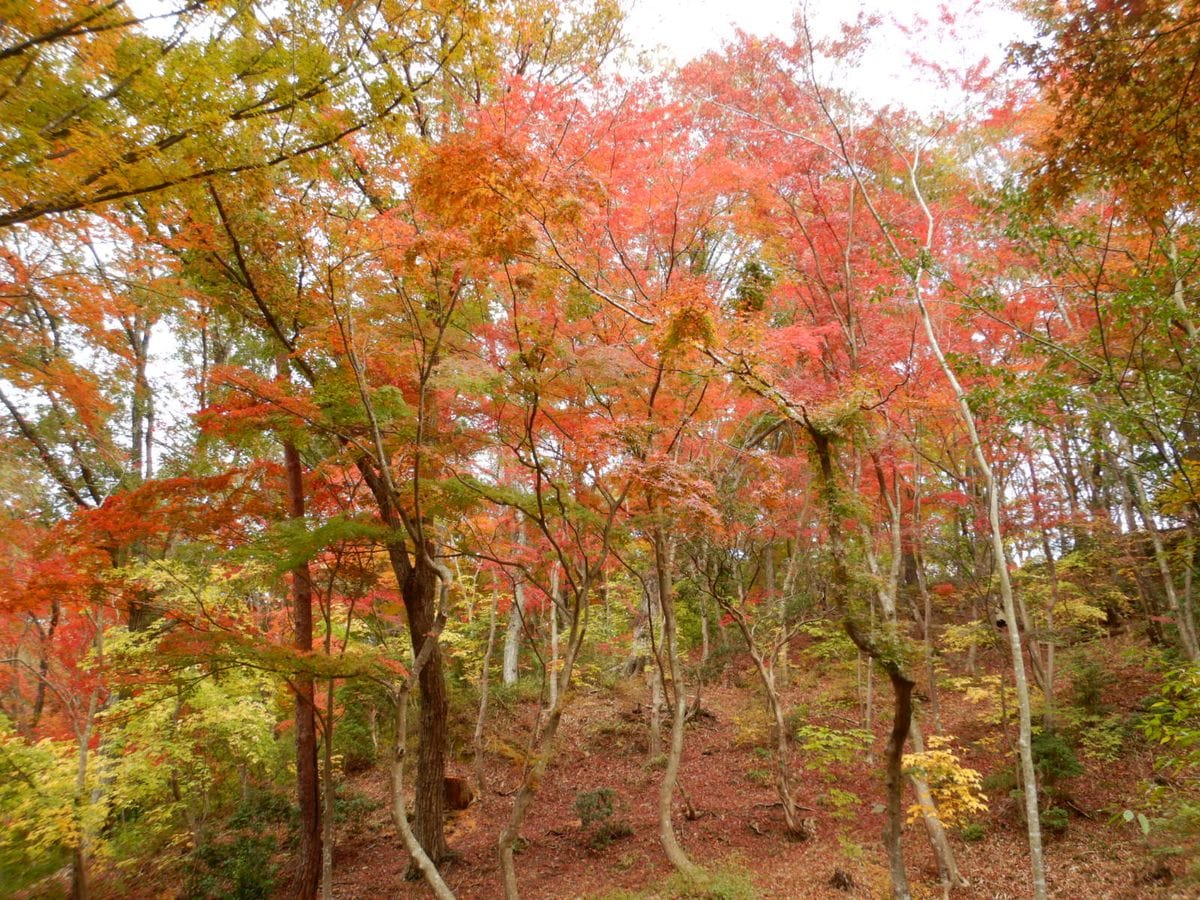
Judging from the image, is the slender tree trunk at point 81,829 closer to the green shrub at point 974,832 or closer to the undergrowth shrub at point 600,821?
the undergrowth shrub at point 600,821

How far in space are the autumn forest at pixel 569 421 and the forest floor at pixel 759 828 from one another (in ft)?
0.27

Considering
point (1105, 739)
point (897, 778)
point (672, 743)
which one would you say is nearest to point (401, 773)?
point (672, 743)

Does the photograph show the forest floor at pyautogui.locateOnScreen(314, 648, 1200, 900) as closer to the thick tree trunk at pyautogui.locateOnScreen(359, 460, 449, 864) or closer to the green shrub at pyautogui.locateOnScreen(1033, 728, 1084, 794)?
the green shrub at pyautogui.locateOnScreen(1033, 728, 1084, 794)

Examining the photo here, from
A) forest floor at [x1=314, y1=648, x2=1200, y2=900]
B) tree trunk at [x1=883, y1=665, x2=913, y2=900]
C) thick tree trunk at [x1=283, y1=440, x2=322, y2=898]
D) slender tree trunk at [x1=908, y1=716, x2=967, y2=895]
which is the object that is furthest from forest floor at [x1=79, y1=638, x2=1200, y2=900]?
tree trunk at [x1=883, y1=665, x2=913, y2=900]

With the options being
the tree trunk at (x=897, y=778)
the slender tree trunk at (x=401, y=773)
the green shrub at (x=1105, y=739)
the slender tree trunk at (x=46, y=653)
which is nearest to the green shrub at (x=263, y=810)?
the slender tree trunk at (x=46, y=653)

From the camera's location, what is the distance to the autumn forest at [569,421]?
4.30m

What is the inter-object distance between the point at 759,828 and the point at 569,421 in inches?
276

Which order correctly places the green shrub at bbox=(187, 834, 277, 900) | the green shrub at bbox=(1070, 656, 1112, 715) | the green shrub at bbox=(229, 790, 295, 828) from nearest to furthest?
the green shrub at bbox=(187, 834, 277, 900) < the green shrub at bbox=(1070, 656, 1112, 715) < the green shrub at bbox=(229, 790, 295, 828)

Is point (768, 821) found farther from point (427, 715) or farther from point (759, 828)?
point (427, 715)

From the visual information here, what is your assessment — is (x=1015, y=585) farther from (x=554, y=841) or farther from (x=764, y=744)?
(x=554, y=841)

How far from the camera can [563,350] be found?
22.1 ft

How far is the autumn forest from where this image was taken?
430 cm

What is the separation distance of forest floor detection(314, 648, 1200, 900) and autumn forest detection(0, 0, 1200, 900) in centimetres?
8

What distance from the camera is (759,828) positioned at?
9125 millimetres
